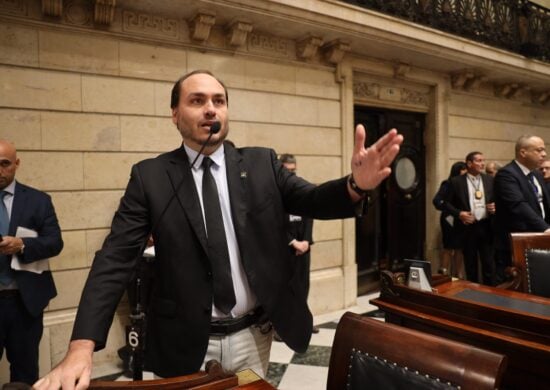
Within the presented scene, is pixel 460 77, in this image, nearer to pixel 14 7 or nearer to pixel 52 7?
pixel 52 7

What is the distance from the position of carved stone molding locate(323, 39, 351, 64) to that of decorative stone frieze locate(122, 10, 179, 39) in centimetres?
Result: 172

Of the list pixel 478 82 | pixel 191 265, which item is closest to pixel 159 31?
pixel 191 265

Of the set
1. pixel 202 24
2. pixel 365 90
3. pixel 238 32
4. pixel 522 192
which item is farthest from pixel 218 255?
pixel 365 90

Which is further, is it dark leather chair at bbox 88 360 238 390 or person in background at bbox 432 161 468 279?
person in background at bbox 432 161 468 279

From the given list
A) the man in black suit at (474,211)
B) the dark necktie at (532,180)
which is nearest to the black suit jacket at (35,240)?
the dark necktie at (532,180)

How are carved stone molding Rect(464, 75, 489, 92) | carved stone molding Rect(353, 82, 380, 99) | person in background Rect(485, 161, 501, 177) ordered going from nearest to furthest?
carved stone molding Rect(353, 82, 380, 99), person in background Rect(485, 161, 501, 177), carved stone molding Rect(464, 75, 489, 92)

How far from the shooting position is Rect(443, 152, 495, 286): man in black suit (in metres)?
4.76

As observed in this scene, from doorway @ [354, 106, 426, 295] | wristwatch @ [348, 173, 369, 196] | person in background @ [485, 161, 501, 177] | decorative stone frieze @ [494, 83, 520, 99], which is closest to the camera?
wristwatch @ [348, 173, 369, 196]

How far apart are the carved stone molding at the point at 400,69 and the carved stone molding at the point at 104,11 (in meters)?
3.46

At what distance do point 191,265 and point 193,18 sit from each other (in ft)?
9.74

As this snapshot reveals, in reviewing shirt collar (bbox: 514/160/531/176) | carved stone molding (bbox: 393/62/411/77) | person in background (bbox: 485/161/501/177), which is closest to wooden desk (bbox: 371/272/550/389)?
shirt collar (bbox: 514/160/531/176)

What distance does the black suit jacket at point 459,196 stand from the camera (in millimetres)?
4777

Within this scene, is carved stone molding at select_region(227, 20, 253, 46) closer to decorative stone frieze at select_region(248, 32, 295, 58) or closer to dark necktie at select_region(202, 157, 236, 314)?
decorative stone frieze at select_region(248, 32, 295, 58)

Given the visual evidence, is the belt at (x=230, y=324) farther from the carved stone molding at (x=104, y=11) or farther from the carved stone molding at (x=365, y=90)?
the carved stone molding at (x=365, y=90)
